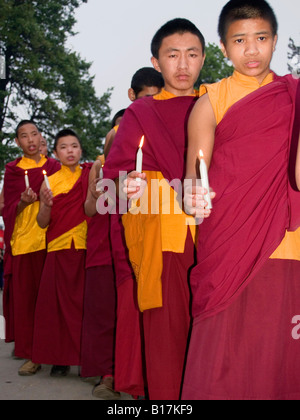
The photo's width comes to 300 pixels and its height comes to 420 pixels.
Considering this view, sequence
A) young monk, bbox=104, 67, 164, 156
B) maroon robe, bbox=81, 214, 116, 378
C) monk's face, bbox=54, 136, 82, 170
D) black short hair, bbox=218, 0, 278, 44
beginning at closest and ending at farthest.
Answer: black short hair, bbox=218, 0, 278, 44
young monk, bbox=104, 67, 164, 156
maroon robe, bbox=81, 214, 116, 378
monk's face, bbox=54, 136, 82, 170

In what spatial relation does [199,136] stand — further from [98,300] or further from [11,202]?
[11,202]

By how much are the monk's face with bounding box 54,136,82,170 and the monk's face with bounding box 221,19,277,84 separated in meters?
3.39

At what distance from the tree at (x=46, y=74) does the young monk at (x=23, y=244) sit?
16.4 metres

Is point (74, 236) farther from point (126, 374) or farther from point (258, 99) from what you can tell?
point (258, 99)

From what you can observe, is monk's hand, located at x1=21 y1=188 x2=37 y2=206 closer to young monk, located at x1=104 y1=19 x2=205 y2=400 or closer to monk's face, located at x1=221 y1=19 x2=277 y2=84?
young monk, located at x1=104 y1=19 x2=205 y2=400

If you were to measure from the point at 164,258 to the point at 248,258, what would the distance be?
2.72ft

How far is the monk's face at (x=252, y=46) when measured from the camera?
9.38 feet

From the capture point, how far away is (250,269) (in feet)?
8.65

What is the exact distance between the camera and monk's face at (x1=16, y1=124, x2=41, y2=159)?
6645 mm

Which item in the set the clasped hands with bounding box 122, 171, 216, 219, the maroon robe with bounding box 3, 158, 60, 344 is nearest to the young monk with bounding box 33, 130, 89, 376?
the maroon robe with bounding box 3, 158, 60, 344

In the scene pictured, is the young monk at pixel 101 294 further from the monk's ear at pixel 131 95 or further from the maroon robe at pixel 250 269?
the maroon robe at pixel 250 269

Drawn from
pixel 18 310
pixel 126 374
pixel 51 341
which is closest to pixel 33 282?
pixel 18 310

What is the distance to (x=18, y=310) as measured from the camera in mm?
6371

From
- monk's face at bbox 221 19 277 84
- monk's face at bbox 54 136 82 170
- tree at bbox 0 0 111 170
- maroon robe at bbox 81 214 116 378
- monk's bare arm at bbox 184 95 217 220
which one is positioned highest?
tree at bbox 0 0 111 170
